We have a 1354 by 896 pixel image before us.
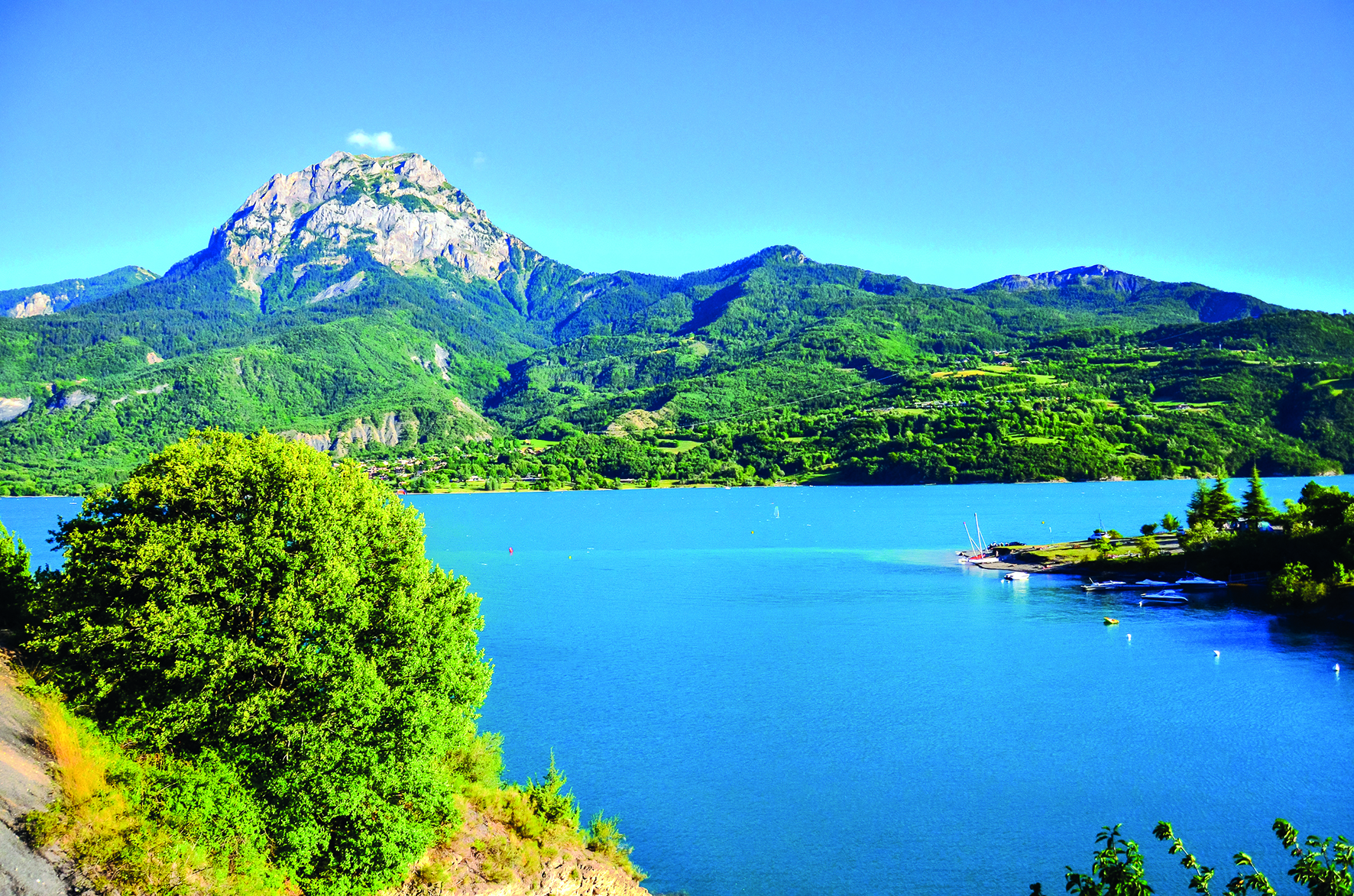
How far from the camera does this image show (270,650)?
17578mm

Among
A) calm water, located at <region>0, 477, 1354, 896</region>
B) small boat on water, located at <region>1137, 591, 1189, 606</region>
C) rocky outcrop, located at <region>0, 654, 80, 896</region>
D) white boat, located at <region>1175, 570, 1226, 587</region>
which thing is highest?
rocky outcrop, located at <region>0, 654, 80, 896</region>

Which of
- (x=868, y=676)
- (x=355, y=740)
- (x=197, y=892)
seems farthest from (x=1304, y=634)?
(x=197, y=892)

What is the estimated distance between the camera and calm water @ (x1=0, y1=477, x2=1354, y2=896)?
23.9 m

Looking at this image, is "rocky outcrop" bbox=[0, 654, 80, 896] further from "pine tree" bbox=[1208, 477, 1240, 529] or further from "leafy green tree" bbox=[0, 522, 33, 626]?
"pine tree" bbox=[1208, 477, 1240, 529]

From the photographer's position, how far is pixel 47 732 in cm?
1602

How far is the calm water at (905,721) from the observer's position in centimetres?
2391

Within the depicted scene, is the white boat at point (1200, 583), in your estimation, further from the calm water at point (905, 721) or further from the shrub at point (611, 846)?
the shrub at point (611, 846)

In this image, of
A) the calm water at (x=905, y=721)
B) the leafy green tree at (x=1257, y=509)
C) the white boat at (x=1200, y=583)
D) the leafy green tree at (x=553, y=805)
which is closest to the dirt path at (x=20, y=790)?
the leafy green tree at (x=553, y=805)

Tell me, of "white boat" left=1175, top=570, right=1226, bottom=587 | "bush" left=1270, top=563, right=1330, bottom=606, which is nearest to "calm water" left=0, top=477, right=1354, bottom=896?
"bush" left=1270, top=563, right=1330, bottom=606

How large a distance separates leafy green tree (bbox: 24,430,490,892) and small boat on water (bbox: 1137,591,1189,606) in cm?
5398

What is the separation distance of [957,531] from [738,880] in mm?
83562

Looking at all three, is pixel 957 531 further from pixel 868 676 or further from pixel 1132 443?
pixel 1132 443

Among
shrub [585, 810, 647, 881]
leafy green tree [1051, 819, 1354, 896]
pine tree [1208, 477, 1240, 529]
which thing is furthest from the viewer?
pine tree [1208, 477, 1240, 529]

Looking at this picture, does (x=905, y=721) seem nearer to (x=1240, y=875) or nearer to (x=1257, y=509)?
(x=1240, y=875)
